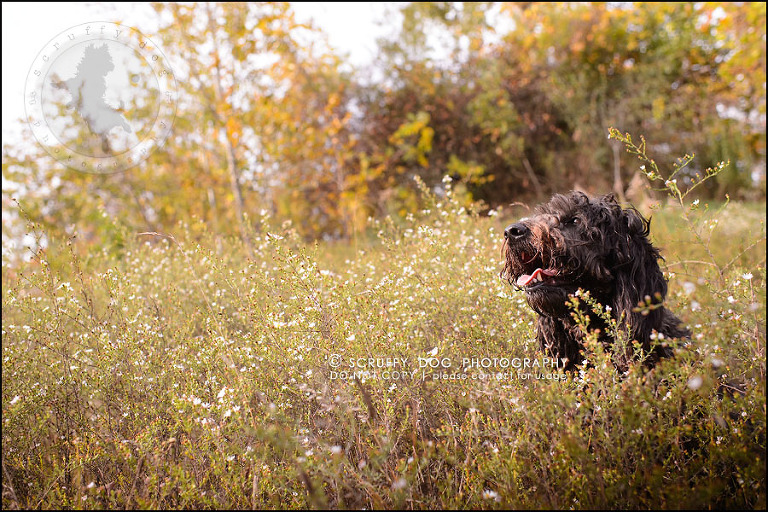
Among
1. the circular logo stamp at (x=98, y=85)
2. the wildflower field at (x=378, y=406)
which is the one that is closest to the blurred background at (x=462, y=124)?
the circular logo stamp at (x=98, y=85)

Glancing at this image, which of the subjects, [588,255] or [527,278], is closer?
[588,255]

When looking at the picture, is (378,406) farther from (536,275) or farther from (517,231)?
(517,231)

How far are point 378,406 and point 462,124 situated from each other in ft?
30.1

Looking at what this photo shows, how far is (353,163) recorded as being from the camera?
980cm

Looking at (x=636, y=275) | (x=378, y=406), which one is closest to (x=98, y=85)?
(x=378, y=406)

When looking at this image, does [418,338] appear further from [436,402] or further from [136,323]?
[136,323]

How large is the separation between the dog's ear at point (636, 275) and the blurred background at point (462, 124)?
5756mm

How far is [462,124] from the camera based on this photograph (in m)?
10.6

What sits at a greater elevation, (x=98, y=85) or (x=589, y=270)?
(x=98, y=85)

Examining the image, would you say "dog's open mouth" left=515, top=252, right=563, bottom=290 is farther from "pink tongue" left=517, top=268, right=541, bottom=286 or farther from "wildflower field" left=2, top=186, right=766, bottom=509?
"wildflower field" left=2, top=186, right=766, bottom=509

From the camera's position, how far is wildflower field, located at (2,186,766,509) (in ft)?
6.41

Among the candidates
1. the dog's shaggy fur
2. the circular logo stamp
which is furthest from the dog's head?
the circular logo stamp

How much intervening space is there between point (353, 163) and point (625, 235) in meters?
7.58

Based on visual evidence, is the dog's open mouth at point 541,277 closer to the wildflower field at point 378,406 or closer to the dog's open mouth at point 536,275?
the dog's open mouth at point 536,275
